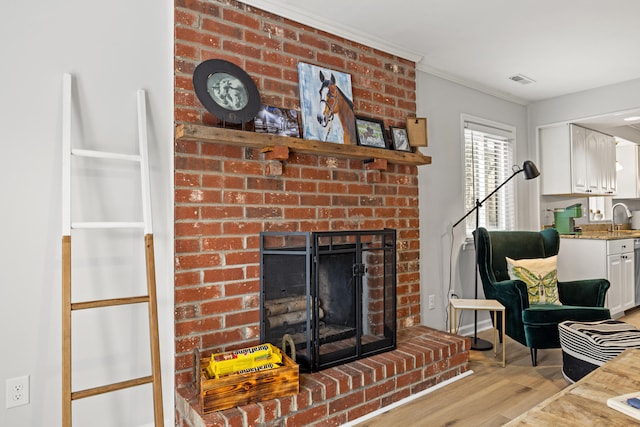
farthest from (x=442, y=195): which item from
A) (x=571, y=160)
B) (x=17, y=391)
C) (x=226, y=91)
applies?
(x=17, y=391)

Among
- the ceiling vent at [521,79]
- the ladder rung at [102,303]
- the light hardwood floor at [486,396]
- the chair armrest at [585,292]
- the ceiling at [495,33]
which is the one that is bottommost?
the light hardwood floor at [486,396]

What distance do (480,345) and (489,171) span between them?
1754 millimetres

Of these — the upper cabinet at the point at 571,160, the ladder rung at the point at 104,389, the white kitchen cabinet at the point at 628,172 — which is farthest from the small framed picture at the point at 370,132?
the white kitchen cabinet at the point at 628,172

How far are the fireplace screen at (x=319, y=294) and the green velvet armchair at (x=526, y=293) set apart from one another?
4.08 ft

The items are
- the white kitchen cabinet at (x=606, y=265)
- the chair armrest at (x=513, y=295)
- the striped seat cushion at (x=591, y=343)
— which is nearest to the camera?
the striped seat cushion at (x=591, y=343)

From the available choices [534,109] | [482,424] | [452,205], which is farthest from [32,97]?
[534,109]

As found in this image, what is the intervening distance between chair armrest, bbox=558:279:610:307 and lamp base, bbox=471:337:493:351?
694 millimetres

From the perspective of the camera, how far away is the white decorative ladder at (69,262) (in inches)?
69.1

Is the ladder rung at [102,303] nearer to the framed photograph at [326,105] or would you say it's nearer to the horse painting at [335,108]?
the framed photograph at [326,105]

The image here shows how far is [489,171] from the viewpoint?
169 inches

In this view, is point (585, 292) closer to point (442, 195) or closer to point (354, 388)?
point (442, 195)

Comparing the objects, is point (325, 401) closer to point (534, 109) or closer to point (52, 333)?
point (52, 333)

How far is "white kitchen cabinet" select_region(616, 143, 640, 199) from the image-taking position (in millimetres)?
5898

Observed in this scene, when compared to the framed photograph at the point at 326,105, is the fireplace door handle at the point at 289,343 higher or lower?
lower
